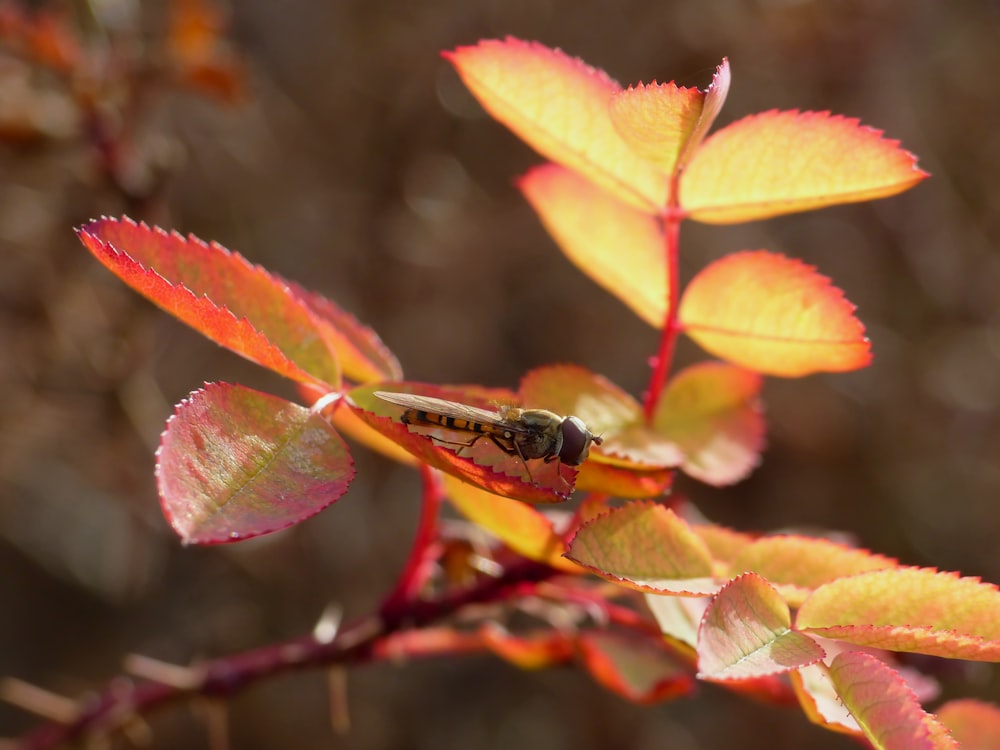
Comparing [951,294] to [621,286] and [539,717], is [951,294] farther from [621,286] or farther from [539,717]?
[621,286]

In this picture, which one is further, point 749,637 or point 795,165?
point 795,165

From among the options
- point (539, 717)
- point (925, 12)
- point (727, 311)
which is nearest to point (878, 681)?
point (727, 311)

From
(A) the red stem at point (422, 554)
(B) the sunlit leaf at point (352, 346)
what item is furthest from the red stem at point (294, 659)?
(B) the sunlit leaf at point (352, 346)

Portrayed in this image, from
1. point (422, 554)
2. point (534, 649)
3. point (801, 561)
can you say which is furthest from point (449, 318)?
point (801, 561)

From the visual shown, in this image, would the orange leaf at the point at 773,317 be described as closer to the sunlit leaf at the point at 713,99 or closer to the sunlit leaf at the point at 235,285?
the sunlit leaf at the point at 713,99

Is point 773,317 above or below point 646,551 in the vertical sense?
above

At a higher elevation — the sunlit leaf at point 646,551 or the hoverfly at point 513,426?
the hoverfly at point 513,426

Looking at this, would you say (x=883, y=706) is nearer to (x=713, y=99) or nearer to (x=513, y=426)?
(x=513, y=426)
